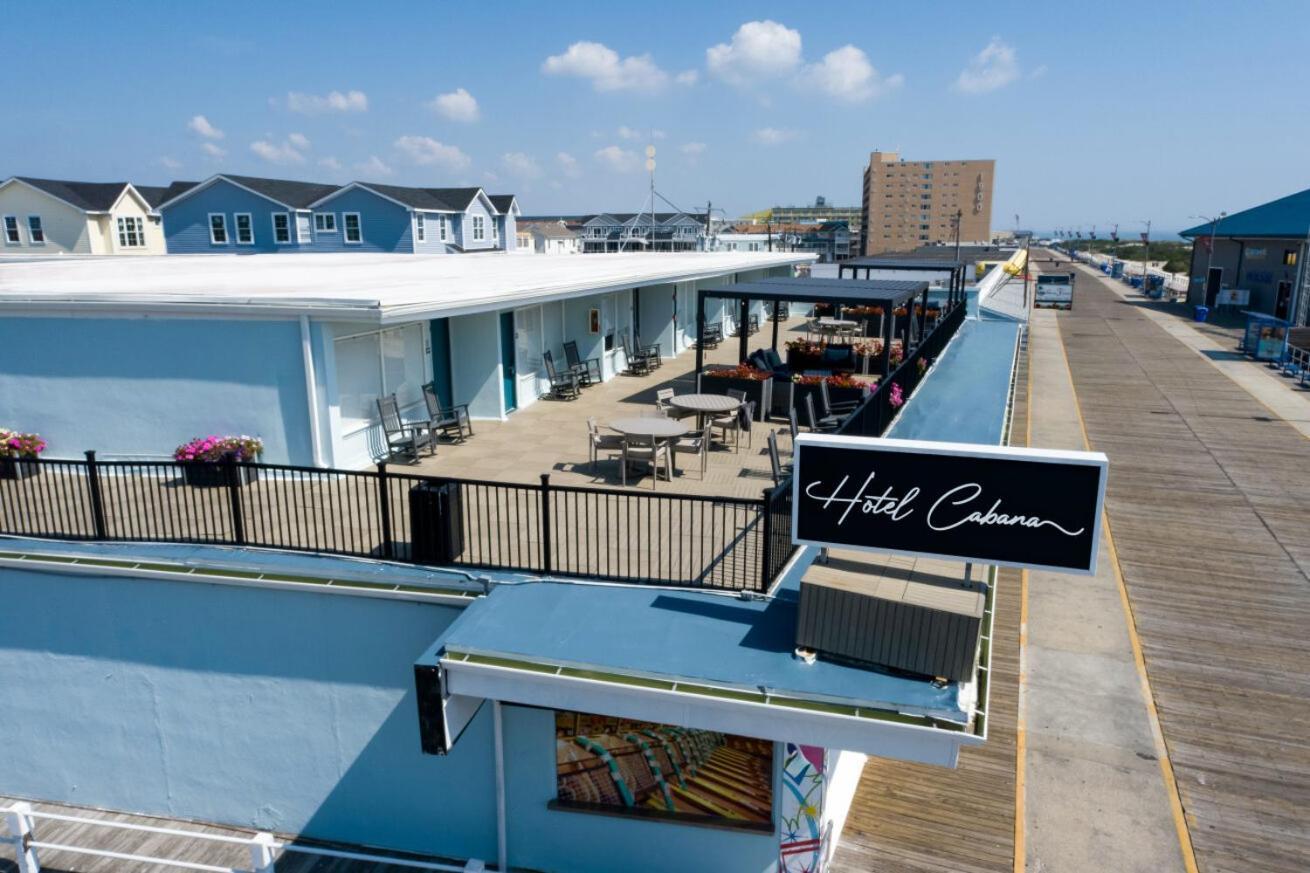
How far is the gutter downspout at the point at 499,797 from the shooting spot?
29.2 feet

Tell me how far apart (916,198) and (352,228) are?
494 ft

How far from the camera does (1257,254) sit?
193ft

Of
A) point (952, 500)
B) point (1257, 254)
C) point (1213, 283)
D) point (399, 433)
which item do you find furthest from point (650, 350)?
point (1213, 283)

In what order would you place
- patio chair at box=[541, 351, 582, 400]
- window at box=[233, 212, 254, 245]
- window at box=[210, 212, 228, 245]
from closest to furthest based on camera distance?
patio chair at box=[541, 351, 582, 400], window at box=[210, 212, 228, 245], window at box=[233, 212, 254, 245]

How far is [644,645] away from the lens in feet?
25.1

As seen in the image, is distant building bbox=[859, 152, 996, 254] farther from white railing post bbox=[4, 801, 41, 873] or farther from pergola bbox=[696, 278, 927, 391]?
white railing post bbox=[4, 801, 41, 873]

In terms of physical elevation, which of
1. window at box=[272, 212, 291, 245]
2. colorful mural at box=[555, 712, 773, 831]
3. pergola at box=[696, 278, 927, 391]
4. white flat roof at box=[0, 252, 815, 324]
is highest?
window at box=[272, 212, 291, 245]

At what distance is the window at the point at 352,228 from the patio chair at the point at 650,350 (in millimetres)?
27189

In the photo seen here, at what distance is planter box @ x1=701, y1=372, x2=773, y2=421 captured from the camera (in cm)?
1648

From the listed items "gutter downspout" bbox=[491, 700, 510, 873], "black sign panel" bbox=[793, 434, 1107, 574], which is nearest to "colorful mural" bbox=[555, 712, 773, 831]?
"gutter downspout" bbox=[491, 700, 510, 873]

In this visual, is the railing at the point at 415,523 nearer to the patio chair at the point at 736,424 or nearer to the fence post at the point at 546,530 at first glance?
the fence post at the point at 546,530

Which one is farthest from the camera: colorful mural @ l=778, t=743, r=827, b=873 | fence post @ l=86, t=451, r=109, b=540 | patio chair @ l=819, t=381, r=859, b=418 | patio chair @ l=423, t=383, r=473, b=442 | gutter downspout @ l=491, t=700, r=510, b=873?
patio chair @ l=819, t=381, r=859, b=418

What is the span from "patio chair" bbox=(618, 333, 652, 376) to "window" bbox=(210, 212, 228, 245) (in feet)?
102

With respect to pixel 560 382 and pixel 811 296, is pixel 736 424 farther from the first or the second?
pixel 560 382
